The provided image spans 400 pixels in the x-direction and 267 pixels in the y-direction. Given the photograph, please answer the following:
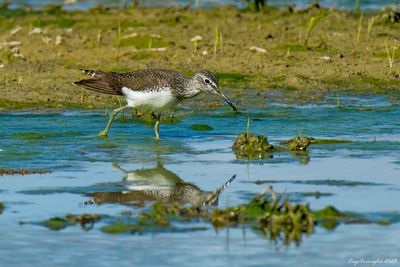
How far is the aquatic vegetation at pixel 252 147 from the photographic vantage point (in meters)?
11.7

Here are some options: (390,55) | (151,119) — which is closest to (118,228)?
(151,119)

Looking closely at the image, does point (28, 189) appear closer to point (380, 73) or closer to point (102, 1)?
point (380, 73)

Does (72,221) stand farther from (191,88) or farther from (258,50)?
(258,50)

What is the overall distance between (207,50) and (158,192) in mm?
8447

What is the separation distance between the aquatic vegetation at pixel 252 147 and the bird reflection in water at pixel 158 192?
1191 millimetres

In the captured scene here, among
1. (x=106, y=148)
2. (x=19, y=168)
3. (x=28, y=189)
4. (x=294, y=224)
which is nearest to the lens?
(x=294, y=224)

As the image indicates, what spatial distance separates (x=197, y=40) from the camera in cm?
1872

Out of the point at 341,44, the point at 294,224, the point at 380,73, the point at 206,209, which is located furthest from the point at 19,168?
the point at 341,44

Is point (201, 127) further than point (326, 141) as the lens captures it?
Yes

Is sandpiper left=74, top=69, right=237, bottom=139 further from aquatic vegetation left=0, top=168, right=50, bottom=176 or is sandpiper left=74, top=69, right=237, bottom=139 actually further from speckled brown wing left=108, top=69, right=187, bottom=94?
aquatic vegetation left=0, top=168, right=50, bottom=176

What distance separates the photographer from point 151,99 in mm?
12875

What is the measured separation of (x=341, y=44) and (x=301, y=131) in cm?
568

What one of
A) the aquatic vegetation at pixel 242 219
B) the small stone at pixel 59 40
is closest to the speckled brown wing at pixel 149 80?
the aquatic vegetation at pixel 242 219

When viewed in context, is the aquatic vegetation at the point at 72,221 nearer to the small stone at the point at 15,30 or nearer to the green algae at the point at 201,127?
the green algae at the point at 201,127
